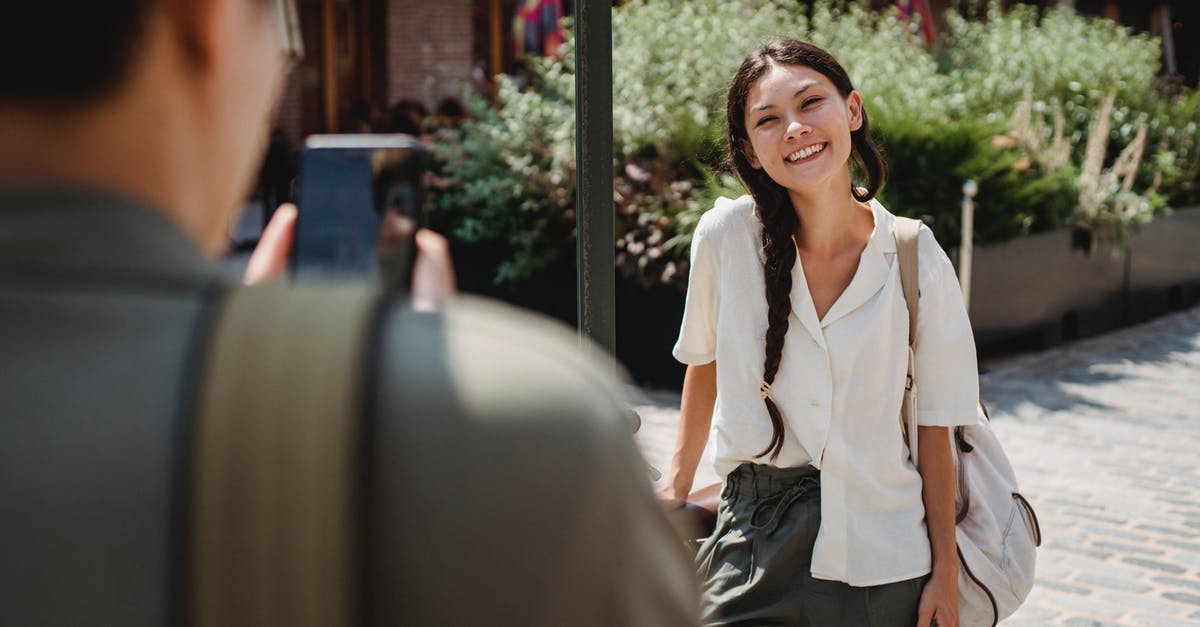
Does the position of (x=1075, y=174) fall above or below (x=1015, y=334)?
above

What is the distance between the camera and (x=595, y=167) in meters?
2.90

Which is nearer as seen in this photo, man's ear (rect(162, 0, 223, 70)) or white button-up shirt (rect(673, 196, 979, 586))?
man's ear (rect(162, 0, 223, 70))

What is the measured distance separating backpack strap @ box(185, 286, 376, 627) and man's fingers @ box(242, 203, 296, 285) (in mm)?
455

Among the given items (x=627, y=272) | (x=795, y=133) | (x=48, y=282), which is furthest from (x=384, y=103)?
(x=48, y=282)

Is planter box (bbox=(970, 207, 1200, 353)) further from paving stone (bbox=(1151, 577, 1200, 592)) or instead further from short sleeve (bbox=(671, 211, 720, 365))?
short sleeve (bbox=(671, 211, 720, 365))

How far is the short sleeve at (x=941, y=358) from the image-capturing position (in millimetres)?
2656

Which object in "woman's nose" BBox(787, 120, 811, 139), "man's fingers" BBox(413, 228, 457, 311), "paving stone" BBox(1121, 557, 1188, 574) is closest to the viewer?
"man's fingers" BBox(413, 228, 457, 311)

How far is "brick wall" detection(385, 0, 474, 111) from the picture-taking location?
1769 centimetres

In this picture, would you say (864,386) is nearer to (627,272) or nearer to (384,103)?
(627,272)

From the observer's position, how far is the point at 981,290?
9.85 m

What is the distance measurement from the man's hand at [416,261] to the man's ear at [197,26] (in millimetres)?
296

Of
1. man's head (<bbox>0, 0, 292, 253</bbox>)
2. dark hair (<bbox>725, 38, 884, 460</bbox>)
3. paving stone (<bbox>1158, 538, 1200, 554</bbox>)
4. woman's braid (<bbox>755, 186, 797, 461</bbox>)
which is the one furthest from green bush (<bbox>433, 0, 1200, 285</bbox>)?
man's head (<bbox>0, 0, 292, 253</bbox>)

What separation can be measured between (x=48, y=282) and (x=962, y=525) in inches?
91.1

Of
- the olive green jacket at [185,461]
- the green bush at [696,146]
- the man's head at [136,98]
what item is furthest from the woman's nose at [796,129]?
the green bush at [696,146]
